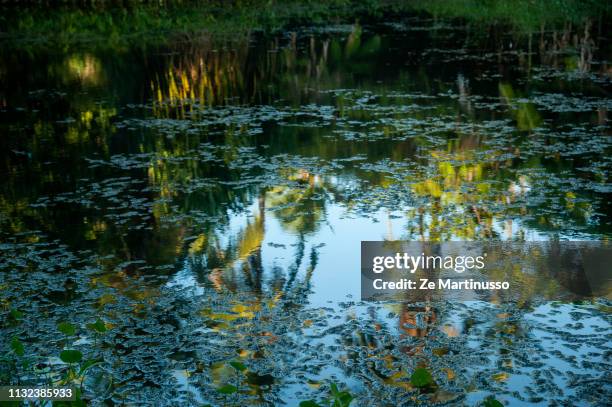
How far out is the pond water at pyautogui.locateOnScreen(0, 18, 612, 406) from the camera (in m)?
3.42

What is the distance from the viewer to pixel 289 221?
529 centimetres

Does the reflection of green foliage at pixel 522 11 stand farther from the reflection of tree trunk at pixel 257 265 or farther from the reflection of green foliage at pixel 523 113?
the reflection of tree trunk at pixel 257 265

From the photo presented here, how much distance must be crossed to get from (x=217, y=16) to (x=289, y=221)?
13.7 meters

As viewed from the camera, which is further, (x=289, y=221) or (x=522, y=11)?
(x=522, y=11)

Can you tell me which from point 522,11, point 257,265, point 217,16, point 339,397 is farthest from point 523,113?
point 217,16

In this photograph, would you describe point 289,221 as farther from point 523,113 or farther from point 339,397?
point 523,113

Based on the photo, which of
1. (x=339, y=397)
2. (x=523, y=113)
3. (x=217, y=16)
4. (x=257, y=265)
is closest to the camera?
(x=339, y=397)

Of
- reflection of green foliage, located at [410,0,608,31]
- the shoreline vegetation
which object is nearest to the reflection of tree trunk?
the shoreline vegetation

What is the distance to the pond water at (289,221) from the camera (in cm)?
342

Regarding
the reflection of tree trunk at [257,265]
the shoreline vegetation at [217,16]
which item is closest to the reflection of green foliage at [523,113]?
the reflection of tree trunk at [257,265]

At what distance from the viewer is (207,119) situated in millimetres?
8320

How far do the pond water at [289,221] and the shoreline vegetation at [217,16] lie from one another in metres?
4.95

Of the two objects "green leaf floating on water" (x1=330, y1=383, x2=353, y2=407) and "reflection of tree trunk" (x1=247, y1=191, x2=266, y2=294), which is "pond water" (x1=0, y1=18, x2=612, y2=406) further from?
"green leaf floating on water" (x1=330, y1=383, x2=353, y2=407)

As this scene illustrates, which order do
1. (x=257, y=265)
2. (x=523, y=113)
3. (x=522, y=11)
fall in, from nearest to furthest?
(x=257, y=265) → (x=523, y=113) → (x=522, y=11)
